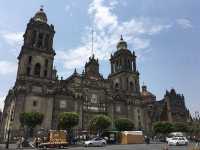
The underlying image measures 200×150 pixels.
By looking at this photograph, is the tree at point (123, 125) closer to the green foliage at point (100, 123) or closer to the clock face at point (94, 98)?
the green foliage at point (100, 123)

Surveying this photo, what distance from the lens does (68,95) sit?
5750cm

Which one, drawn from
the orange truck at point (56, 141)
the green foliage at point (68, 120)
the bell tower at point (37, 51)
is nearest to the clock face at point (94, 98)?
the bell tower at point (37, 51)

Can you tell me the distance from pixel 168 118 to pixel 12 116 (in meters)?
52.4

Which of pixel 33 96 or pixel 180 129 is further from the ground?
pixel 33 96

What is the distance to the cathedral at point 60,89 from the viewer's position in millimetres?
52375

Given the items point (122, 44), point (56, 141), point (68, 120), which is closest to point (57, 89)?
point (68, 120)

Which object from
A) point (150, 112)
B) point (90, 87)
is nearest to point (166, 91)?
point (150, 112)

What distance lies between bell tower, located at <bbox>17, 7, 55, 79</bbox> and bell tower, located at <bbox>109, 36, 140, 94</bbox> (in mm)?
21023

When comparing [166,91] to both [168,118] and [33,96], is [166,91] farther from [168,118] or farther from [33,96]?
[33,96]

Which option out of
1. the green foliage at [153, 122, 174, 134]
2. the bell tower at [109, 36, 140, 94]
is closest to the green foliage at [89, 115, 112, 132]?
the green foliage at [153, 122, 174, 134]

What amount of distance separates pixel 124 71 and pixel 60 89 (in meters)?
20.5

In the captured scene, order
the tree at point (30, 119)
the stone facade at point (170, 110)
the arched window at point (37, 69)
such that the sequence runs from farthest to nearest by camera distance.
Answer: the stone facade at point (170, 110), the arched window at point (37, 69), the tree at point (30, 119)

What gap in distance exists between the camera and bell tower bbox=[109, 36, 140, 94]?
226ft

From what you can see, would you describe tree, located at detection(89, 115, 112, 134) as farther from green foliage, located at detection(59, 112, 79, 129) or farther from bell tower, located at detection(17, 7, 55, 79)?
bell tower, located at detection(17, 7, 55, 79)
